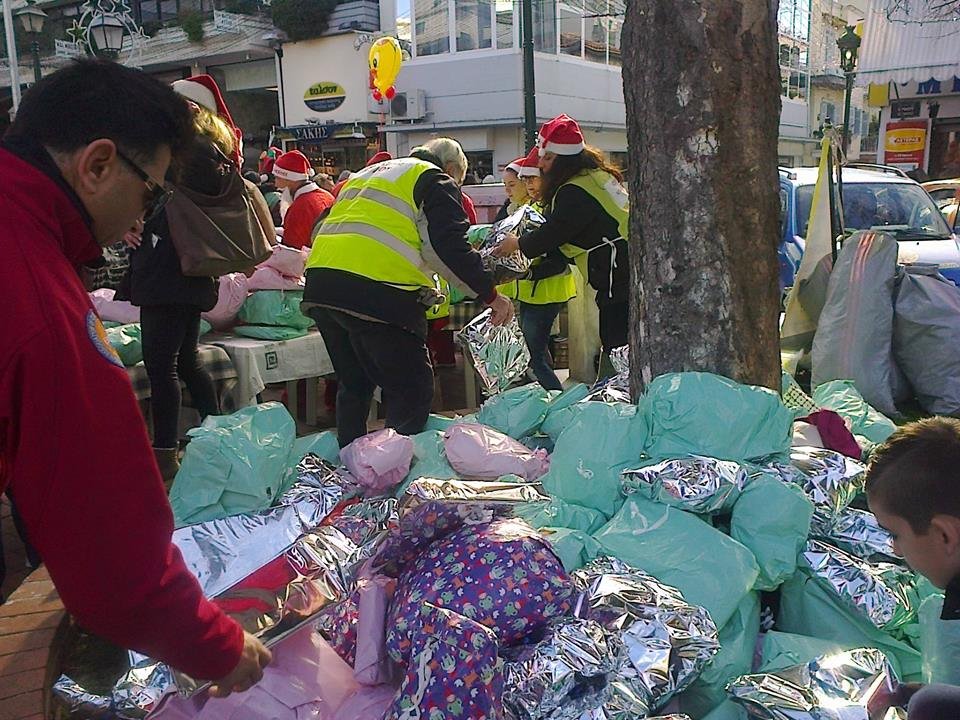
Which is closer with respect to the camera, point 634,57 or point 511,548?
point 511,548

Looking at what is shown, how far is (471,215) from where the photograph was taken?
600 centimetres

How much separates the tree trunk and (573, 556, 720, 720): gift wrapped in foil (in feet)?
3.42

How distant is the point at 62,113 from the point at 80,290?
263 millimetres

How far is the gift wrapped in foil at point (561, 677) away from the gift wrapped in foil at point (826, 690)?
271 millimetres

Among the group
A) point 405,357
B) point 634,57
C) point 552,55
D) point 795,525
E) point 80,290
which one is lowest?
point 795,525

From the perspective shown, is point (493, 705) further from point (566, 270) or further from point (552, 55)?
point (552, 55)

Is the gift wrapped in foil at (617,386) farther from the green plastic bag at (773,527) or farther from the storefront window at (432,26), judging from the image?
the storefront window at (432,26)

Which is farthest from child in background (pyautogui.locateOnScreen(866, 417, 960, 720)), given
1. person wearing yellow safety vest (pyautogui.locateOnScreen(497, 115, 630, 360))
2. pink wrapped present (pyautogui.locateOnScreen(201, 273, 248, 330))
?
pink wrapped present (pyautogui.locateOnScreen(201, 273, 248, 330))

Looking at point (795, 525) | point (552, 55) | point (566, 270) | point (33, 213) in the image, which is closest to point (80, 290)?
point (33, 213)

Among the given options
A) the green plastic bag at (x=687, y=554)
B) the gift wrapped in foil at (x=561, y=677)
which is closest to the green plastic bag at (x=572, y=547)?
the green plastic bag at (x=687, y=554)

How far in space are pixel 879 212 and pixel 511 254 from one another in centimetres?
511

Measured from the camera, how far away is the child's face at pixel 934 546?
4.77 feet

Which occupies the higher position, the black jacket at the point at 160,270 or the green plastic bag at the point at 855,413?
the black jacket at the point at 160,270

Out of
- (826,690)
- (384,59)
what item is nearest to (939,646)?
(826,690)
